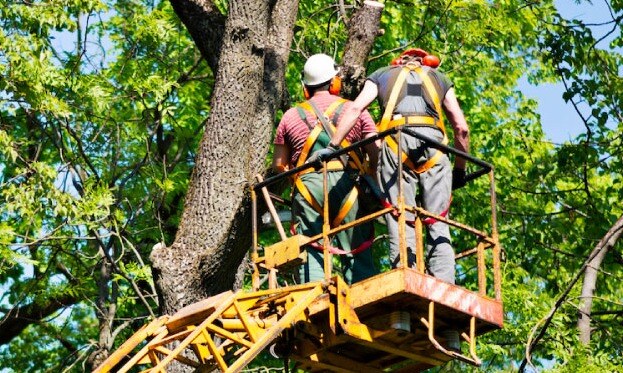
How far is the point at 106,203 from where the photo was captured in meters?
14.4

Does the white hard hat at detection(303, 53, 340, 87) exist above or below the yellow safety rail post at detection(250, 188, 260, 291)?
above

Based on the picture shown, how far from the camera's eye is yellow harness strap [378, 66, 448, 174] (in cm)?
977

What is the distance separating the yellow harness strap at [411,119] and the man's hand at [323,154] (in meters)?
0.40

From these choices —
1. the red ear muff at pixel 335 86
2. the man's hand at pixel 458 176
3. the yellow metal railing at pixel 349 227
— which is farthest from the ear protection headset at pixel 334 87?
the man's hand at pixel 458 176

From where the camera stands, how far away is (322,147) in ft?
32.9

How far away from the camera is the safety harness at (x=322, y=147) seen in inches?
389

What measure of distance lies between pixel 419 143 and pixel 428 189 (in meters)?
0.32

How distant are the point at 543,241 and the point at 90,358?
6.16m

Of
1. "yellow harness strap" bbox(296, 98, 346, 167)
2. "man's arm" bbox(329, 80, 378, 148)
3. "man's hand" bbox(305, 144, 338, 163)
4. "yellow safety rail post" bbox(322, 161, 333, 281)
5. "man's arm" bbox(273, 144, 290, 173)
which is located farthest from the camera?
"man's arm" bbox(273, 144, 290, 173)

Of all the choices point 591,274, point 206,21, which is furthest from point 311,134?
point 591,274

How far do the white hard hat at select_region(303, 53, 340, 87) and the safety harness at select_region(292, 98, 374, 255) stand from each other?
202 millimetres

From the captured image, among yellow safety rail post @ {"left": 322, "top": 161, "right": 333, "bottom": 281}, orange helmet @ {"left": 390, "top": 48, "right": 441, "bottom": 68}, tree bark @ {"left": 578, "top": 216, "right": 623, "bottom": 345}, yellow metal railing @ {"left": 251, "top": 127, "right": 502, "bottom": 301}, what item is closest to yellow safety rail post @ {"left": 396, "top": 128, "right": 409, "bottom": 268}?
yellow metal railing @ {"left": 251, "top": 127, "right": 502, "bottom": 301}

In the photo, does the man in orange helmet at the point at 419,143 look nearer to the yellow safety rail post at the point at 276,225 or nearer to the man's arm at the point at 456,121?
the man's arm at the point at 456,121

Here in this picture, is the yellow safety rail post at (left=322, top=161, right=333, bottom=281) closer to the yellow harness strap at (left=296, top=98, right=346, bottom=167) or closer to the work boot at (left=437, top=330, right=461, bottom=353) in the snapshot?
the yellow harness strap at (left=296, top=98, right=346, bottom=167)
